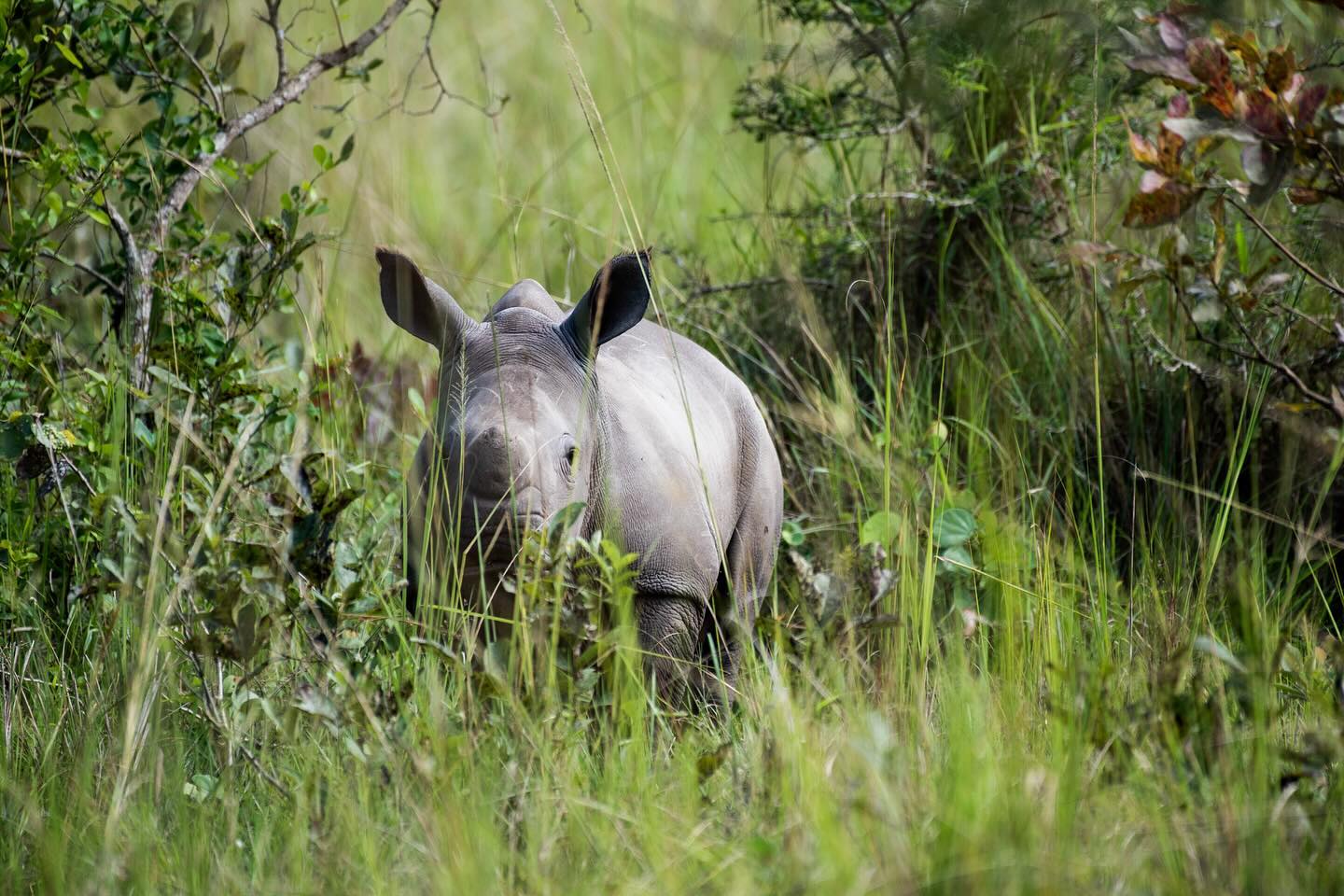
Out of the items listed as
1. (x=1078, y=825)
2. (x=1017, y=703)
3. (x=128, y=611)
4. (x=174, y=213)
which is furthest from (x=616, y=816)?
(x=174, y=213)

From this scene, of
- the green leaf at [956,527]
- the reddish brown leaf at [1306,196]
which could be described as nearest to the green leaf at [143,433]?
the green leaf at [956,527]

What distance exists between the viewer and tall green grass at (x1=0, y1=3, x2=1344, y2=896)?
223 centimetres

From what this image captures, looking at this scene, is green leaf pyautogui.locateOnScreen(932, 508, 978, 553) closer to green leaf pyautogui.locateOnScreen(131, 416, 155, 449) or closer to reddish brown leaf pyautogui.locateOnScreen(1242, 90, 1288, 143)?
reddish brown leaf pyautogui.locateOnScreen(1242, 90, 1288, 143)

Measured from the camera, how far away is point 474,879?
7.11 ft

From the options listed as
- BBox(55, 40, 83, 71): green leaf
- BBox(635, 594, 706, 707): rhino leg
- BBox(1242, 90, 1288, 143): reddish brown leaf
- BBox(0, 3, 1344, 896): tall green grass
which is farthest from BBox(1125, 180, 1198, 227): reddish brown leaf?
BBox(55, 40, 83, 71): green leaf

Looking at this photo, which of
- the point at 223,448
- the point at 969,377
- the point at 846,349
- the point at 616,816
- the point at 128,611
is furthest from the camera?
the point at 846,349

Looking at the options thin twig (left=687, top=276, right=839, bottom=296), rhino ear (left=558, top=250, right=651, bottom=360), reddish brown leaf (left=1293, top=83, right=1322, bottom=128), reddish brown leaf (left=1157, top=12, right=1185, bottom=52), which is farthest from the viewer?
thin twig (left=687, top=276, right=839, bottom=296)

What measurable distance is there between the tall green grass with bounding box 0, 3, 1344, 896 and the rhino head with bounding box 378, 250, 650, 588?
245 mm

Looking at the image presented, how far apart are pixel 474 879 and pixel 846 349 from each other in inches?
129

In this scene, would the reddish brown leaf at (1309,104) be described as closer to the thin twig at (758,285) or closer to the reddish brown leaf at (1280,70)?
the reddish brown leaf at (1280,70)

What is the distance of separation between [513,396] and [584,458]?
246 millimetres

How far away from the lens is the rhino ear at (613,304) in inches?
129

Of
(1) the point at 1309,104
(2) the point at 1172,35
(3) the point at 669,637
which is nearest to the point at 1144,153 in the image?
(2) the point at 1172,35

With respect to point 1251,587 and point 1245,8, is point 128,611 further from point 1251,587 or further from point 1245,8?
point 1245,8
